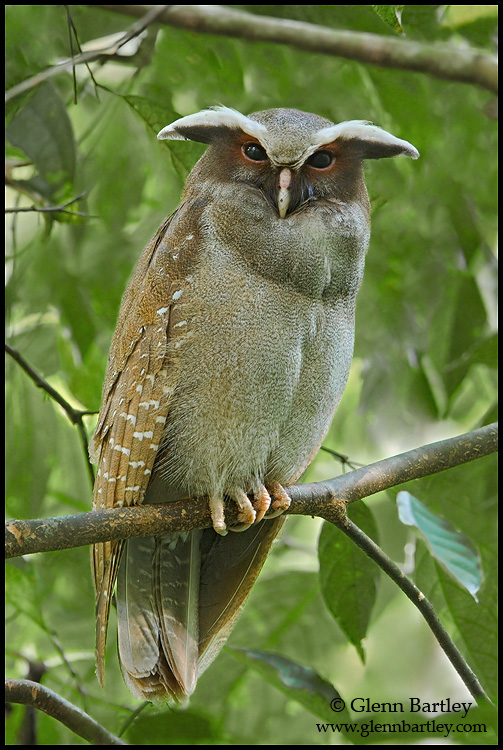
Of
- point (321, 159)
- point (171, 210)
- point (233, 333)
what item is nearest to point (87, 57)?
point (171, 210)

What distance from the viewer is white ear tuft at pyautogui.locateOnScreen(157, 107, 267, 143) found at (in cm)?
180

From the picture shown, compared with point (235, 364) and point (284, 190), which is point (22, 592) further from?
point (284, 190)

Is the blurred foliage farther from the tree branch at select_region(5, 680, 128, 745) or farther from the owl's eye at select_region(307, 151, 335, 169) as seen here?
the owl's eye at select_region(307, 151, 335, 169)

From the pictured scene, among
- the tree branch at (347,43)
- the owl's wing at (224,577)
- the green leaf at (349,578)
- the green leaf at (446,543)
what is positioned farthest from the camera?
the tree branch at (347,43)

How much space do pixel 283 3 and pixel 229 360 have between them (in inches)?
50.5

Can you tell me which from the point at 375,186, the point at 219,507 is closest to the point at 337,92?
the point at 375,186

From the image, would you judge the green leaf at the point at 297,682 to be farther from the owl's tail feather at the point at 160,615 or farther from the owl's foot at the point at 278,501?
the owl's foot at the point at 278,501

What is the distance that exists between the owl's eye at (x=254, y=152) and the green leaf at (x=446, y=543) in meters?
0.83

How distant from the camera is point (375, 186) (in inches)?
88.8

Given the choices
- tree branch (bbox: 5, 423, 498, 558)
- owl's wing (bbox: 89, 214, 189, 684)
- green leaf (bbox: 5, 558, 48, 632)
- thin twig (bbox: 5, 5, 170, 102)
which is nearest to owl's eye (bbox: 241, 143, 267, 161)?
owl's wing (bbox: 89, 214, 189, 684)

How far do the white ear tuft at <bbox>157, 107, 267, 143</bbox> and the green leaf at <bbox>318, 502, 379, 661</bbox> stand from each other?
0.95 metres

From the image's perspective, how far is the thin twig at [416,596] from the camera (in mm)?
1716

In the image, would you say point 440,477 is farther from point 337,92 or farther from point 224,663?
point 337,92

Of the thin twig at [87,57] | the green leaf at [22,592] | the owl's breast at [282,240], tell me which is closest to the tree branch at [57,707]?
the green leaf at [22,592]
